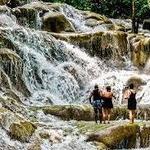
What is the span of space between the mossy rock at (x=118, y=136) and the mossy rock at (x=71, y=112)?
3398 mm

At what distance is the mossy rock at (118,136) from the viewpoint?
60.3ft

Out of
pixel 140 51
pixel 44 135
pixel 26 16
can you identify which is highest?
pixel 26 16

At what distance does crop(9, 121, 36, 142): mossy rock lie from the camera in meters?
17.2

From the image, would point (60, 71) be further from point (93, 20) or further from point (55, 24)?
point (93, 20)

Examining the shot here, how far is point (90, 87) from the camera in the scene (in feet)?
93.6

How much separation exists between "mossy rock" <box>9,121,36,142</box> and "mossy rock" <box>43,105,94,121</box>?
380 centimetres

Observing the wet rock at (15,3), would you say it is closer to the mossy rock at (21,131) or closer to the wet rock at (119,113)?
the wet rock at (119,113)

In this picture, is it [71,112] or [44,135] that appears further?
[71,112]

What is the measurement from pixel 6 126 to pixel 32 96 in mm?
7659

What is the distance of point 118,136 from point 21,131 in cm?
348

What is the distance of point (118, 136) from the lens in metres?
18.6

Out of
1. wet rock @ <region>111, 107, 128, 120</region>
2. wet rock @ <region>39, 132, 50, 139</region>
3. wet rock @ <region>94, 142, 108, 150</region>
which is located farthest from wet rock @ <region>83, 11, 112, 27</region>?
wet rock @ <region>39, 132, 50, 139</region>

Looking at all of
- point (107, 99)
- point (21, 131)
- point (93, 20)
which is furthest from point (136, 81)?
point (21, 131)

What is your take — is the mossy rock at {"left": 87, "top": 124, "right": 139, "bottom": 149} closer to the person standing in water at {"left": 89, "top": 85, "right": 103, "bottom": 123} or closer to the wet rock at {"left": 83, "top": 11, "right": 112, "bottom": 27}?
the person standing in water at {"left": 89, "top": 85, "right": 103, "bottom": 123}
